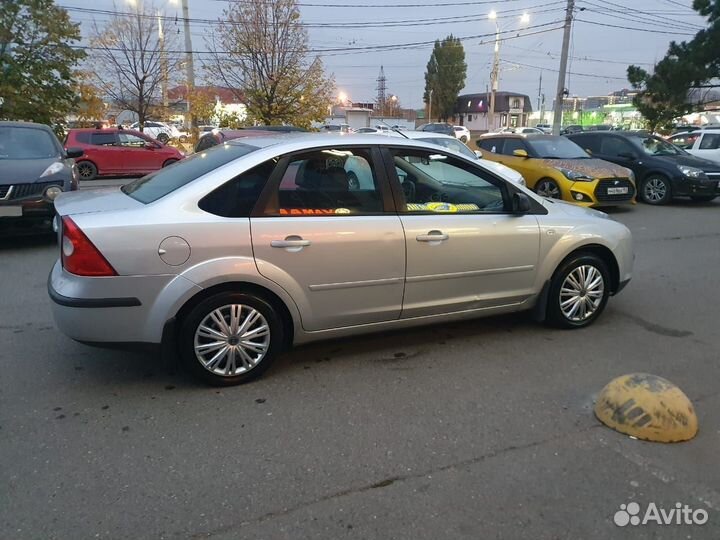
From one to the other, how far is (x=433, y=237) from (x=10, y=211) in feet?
18.0

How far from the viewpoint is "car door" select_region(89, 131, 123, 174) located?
17.3 m

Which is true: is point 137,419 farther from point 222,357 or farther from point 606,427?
point 606,427

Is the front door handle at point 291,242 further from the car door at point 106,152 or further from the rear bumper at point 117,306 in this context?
the car door at point 106,152

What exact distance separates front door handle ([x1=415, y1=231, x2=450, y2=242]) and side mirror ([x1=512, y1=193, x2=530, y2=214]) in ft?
2.18

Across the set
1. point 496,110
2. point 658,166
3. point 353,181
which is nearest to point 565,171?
point 658,166

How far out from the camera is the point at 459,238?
4.07 m

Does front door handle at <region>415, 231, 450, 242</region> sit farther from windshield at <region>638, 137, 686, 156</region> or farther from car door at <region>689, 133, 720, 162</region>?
car door at <region>689, 133, 720, 162</region>

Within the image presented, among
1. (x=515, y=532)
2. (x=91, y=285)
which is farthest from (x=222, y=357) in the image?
(x=515, y=532)

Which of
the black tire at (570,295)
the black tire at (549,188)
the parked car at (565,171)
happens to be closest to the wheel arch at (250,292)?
the black tire at (570,295)

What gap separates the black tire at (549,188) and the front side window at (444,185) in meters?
7.18

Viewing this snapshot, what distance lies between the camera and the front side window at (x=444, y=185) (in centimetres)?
411

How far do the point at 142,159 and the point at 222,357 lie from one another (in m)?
16.1

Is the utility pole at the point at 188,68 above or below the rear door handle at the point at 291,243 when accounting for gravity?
above

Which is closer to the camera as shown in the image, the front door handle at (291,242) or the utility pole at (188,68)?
the front door handle at (291,242)
